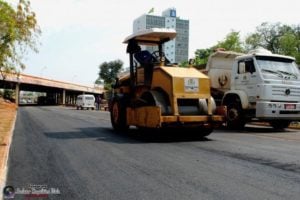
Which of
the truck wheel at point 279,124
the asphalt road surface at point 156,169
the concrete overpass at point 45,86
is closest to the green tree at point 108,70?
the concrete overpass at point 45,86

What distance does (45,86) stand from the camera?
279 ft

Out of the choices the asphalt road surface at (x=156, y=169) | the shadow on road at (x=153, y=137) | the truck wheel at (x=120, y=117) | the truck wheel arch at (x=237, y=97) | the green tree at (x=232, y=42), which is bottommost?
the asphalt road surface at (x=156, y=169)

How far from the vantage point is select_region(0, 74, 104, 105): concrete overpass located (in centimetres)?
7100

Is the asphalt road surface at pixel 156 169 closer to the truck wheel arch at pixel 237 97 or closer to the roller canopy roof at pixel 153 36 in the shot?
the roller canopy roof at pixel 153 36

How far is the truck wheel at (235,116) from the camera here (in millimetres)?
16359

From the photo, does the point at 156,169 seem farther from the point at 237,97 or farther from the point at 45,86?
the point at 45,86

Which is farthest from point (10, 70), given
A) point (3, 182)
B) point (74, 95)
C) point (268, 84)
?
point (74, 95)

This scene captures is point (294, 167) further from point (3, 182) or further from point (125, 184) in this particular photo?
point (3, 182)

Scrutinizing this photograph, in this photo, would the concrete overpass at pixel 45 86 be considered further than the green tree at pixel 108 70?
No

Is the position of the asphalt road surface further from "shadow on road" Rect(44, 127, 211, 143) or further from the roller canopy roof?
the roller canopy roof

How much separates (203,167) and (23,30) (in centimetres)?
2791

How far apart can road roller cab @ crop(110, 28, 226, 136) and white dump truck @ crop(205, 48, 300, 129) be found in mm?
3282

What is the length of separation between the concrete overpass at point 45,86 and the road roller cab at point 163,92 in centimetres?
4329

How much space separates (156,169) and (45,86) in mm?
80310
